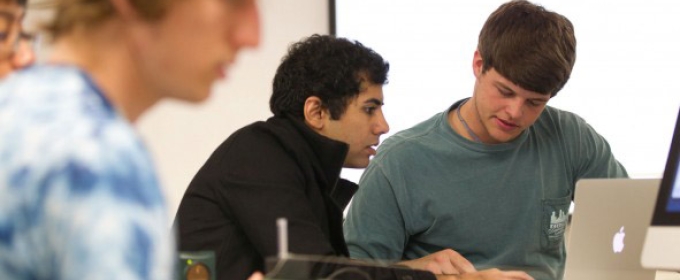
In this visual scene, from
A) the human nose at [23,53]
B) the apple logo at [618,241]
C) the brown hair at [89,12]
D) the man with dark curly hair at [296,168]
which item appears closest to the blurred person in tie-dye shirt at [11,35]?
the human nose at [23,53]

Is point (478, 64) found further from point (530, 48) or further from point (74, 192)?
point (74, 192)

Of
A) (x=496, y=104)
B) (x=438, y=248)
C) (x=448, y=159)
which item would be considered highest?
(x=496, y=104)

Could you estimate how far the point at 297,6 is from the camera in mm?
3145

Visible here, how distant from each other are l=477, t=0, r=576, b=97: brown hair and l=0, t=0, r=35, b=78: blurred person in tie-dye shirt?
125cm

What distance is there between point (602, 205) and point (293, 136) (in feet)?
1.78

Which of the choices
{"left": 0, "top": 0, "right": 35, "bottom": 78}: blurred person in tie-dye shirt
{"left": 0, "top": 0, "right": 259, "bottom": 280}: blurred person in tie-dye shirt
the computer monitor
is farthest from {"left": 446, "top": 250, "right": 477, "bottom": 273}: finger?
{"left": 0, "top": 0, "right": 259, "bottom": 280}: blurred person in tie-dye shirt

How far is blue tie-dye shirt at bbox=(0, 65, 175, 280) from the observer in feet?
1.62

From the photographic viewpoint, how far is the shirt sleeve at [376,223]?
75.6 inches

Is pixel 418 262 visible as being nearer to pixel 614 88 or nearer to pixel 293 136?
pixel 293 136

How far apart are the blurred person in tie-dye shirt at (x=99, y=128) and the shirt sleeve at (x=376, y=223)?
4.39 ft

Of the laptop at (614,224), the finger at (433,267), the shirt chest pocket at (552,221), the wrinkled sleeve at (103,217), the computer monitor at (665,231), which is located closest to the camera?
the wrinkled sleeve at (103,217)

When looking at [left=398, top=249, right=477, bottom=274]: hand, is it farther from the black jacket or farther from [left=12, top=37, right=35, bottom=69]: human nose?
[left=12, top=37, right=35, bottom=69]: human nose

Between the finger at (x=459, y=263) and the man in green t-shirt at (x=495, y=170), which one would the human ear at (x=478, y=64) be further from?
the finger at (x=459, y=263)

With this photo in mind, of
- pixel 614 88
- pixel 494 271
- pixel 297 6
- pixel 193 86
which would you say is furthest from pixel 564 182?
pixel 193 86
